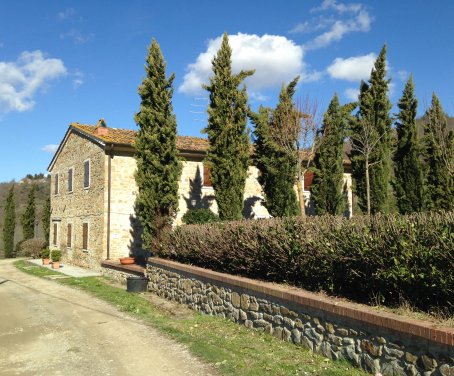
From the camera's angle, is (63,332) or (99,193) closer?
(63,332)

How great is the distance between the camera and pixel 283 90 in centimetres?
1611

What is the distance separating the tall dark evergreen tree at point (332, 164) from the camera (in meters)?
17.3

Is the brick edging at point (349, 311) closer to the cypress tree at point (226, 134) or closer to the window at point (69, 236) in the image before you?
the cypress tree at point (226, 134)

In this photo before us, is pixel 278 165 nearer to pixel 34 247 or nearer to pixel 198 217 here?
pixel 198 217

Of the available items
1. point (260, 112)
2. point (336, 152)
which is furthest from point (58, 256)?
point (336, 152)

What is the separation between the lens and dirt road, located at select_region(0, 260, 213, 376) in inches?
223

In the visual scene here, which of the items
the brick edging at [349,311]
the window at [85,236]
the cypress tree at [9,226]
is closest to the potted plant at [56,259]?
the window at [85,236]

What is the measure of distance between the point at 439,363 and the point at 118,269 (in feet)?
45.1

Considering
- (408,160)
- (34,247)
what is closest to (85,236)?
(34,247)

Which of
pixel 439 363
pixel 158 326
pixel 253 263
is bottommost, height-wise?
pixel 158 326

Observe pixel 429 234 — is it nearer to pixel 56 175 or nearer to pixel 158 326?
pixel 158 326

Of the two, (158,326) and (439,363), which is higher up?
(439,363)

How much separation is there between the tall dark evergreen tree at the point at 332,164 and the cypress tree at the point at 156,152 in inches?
254

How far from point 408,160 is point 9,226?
30.6 meters
